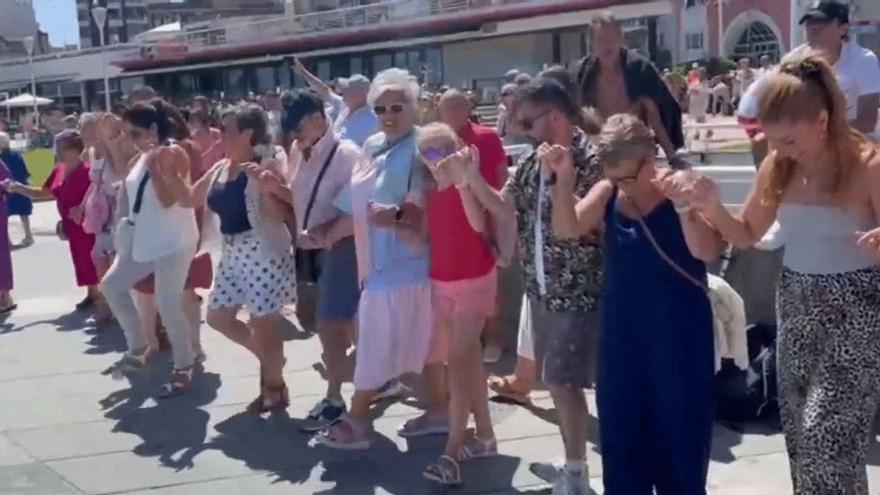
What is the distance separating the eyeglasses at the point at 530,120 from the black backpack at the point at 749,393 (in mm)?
1975

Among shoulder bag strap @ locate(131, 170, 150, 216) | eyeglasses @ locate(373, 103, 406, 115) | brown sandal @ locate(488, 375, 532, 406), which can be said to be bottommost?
brown sandal @ locate(488, 375, 532, 406)

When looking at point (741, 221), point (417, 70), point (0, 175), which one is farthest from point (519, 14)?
point (741, 221)

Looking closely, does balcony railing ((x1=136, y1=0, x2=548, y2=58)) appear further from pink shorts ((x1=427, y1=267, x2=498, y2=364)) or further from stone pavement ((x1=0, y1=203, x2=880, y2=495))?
pink shorts ((x1=427, y1=267, x2=498, y2=364))

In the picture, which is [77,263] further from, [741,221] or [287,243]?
[741,221]

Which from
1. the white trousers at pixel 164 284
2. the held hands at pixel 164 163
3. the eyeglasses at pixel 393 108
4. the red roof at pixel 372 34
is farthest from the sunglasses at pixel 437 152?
the red roof at pixel 372 34

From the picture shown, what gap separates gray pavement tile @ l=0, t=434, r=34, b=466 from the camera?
7191 mm

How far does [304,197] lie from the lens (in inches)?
Answer: 287

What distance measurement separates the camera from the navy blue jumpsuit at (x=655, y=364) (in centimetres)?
476

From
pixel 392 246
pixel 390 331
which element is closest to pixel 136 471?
pixel 390 331

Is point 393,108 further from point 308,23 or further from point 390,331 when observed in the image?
point 308,23

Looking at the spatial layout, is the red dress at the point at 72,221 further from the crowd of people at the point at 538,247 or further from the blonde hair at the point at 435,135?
the blonde hair at the point at 435,135

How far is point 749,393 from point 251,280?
280cm

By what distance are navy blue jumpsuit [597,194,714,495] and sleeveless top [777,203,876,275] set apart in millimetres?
447

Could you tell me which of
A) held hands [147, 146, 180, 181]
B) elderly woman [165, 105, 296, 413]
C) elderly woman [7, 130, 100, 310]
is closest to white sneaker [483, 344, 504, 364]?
elderly woman [165, 105, 296, 413]
